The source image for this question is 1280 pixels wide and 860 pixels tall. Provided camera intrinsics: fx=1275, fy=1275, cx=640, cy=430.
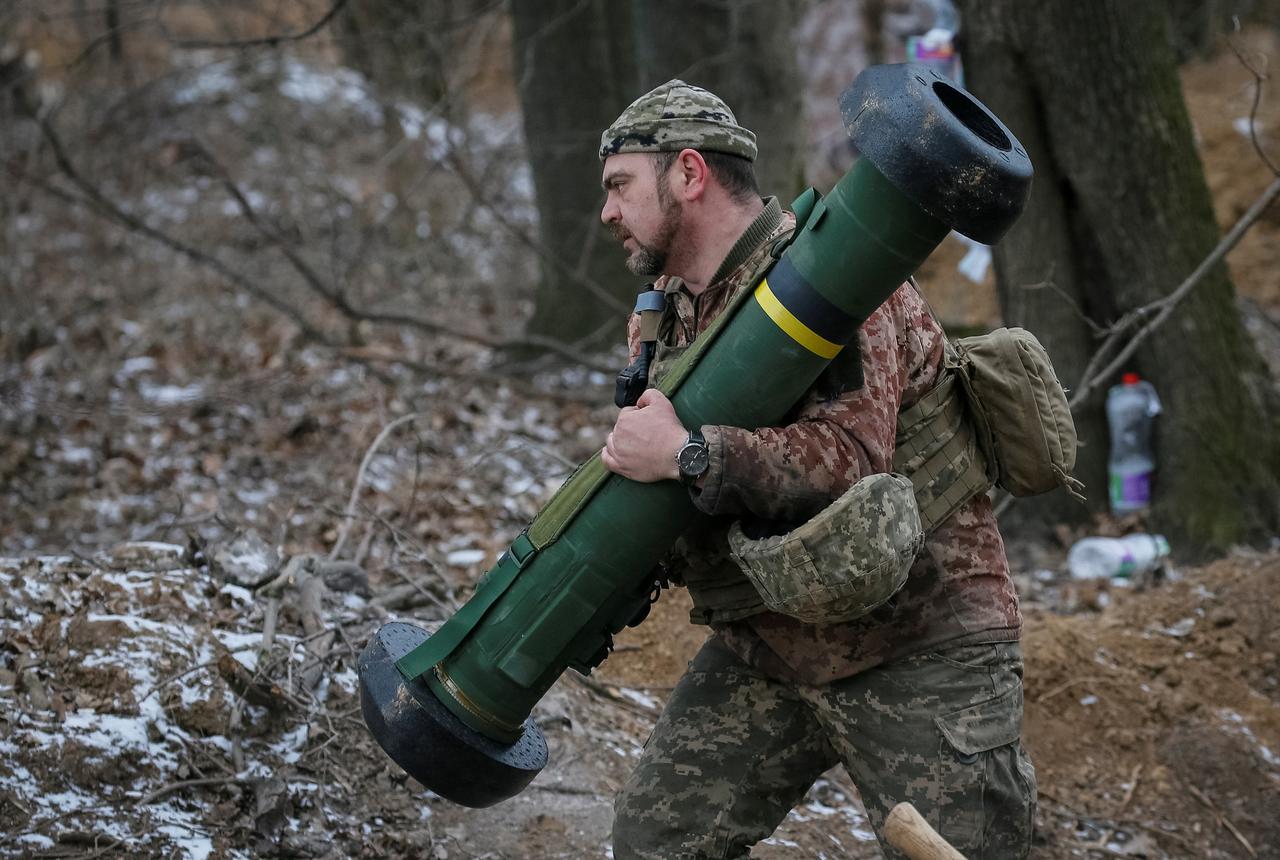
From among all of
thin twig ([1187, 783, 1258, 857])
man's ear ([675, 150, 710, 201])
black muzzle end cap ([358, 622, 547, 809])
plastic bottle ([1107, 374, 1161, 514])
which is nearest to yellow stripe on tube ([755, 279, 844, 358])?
man's ear ([675, 150, 710, 201])

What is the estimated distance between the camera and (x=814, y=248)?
2.38 metres

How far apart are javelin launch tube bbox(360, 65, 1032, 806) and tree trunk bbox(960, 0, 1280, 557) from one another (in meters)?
3.94

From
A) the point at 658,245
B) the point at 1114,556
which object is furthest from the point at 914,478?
the point at 1114,556

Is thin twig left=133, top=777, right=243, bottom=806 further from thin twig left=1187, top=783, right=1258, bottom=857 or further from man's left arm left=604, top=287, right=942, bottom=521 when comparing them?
thin twig left=1187, top=783, right=1258, bottom=857

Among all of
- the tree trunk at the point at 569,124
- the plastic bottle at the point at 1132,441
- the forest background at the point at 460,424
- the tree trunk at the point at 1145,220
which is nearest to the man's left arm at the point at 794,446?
the forest background at the point at 460,424

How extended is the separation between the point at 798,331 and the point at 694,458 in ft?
1.01

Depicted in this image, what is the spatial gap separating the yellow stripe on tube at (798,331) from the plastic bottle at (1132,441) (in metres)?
4.34

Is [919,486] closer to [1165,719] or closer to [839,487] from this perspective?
[839,487]

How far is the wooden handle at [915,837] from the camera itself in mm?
2355

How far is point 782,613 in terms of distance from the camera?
2.64 m

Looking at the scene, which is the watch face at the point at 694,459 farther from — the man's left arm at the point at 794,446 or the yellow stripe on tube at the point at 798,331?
the yellow stripe on tube at the point at 798,331

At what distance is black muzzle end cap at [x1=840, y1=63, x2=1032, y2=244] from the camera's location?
2244mm

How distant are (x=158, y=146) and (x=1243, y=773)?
13.0 metres

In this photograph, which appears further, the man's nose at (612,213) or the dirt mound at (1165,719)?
the dirt mound at (1165,719)
